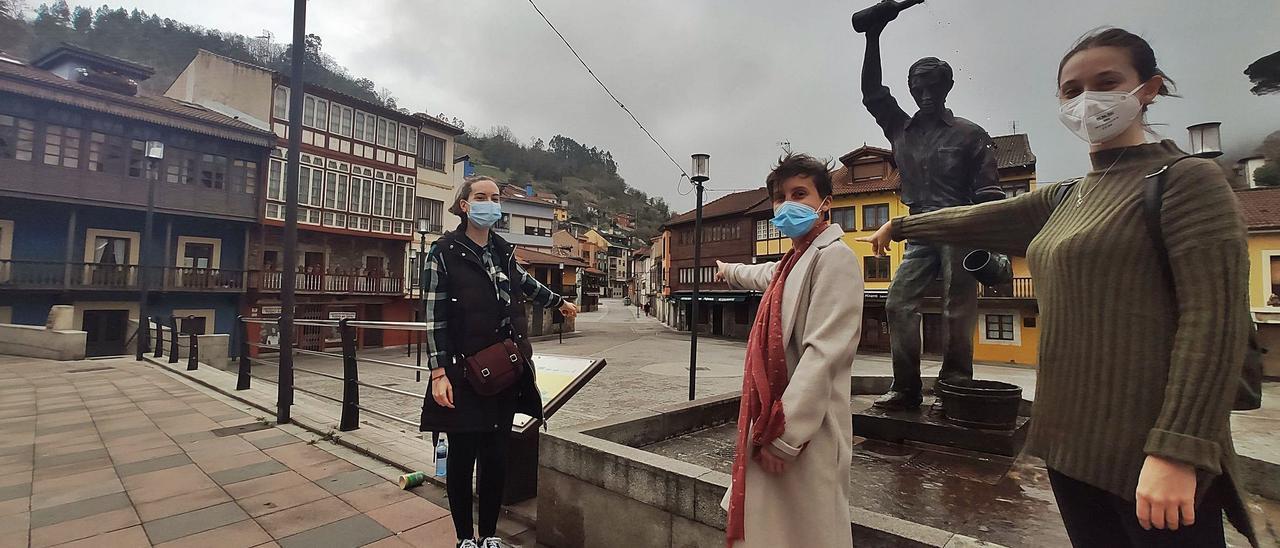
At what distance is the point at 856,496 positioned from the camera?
9.39 ft

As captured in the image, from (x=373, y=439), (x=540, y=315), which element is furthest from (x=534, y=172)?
(x=373, y=439)

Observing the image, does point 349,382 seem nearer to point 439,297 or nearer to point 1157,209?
point 439,297

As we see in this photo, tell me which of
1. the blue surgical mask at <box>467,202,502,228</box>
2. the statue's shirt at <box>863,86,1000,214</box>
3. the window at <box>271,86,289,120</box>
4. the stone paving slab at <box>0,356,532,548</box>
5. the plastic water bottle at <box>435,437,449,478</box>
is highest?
the window at <box>271,86,289,120</box>

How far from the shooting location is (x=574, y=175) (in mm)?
102500

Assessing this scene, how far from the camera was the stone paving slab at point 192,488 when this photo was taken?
304cm

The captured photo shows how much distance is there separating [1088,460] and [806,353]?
26.7 inches

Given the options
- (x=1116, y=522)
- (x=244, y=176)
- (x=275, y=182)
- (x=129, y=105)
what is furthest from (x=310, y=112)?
(x=1116, y=522)

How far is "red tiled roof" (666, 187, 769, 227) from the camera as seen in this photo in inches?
1358

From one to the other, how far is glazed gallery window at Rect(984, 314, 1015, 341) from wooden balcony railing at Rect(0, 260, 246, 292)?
32.6 m

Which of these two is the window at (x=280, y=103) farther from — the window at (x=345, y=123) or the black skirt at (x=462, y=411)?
the black skirt at (x=462, y=411)

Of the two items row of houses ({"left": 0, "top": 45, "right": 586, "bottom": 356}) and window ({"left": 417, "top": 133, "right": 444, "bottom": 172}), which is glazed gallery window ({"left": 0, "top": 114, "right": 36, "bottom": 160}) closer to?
row of houses ({"left": 0, "top": 45, "right": 586, "bottom": 356})

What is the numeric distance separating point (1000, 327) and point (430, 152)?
2931 cm

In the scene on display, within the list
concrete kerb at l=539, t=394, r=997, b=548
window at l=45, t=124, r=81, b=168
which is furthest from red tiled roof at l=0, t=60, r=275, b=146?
concrete kerb at l=539, t=394, r=997, b=548

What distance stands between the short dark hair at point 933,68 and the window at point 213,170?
2586cm
